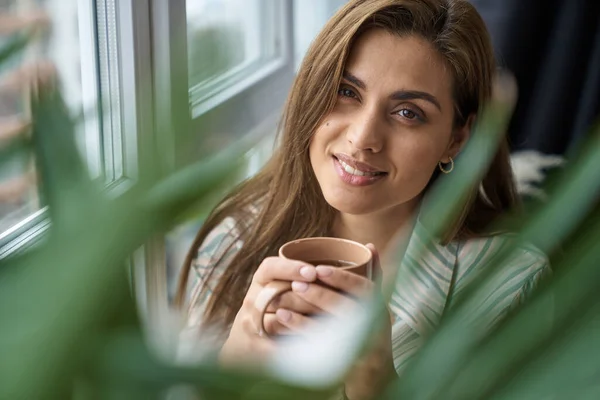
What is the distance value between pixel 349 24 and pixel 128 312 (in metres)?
0.65

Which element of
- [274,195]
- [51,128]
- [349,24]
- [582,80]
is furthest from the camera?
[582,80]

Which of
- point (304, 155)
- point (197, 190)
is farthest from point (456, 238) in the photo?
point (197, 190)

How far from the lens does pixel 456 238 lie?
→ 88cm

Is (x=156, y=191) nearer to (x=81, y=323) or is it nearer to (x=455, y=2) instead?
(x=81, y=323)

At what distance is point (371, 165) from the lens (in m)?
0.77

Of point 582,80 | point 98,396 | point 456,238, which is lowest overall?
point 456,238

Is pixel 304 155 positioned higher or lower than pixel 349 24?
lower

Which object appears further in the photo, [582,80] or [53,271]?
[582,80]

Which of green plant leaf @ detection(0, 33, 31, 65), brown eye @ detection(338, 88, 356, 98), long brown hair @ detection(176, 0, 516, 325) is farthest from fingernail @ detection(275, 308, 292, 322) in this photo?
green plant leaf @ detection(0, 33, 31, 65)

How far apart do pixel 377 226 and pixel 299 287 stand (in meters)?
0.27

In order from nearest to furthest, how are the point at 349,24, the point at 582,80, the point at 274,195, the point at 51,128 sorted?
1. the point at 51,128
2. the point at 349,24
3. the point at 274,195
4. the point at 582,80

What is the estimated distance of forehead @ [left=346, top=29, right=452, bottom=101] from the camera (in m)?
0.74

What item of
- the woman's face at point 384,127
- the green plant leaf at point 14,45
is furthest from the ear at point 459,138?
the green plant leaf at point 14,45

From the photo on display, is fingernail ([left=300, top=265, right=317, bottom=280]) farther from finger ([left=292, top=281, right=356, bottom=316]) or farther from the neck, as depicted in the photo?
the neck
